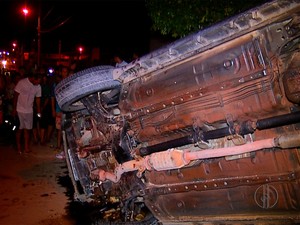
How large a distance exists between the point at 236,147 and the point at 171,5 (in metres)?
3.35

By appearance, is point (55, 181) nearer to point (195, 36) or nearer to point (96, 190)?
point (96, 190)

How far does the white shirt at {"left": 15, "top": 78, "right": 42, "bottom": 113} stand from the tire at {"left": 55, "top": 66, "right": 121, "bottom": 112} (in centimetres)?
569

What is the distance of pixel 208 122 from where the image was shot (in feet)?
7.65

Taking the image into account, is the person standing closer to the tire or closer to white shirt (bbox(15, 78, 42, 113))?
white shirt (bbox(15, 78, 42, 113))

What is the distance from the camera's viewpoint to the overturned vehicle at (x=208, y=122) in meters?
2.00

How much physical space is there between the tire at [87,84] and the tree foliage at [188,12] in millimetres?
2348

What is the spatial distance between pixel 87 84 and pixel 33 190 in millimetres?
3592

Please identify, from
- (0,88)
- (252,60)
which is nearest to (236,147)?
(252,60)

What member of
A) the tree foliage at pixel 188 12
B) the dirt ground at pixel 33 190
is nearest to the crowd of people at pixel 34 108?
the dirt ground at pixel 33 190

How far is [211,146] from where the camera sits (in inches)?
93.3


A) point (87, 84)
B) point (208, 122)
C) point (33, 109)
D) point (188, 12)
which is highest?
point (33, 109)

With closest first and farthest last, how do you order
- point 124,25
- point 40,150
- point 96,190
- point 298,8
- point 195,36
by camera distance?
point 298,8 < point 195,36 < point 96,190 < point 40,150 < point 124,25

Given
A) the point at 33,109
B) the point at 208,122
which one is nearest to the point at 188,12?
Result: the point at 208,122

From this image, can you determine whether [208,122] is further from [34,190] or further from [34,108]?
[34,108]
